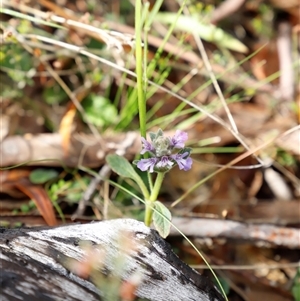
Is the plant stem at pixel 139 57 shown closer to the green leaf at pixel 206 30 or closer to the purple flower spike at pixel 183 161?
the purple flower spike at pixel 183 161

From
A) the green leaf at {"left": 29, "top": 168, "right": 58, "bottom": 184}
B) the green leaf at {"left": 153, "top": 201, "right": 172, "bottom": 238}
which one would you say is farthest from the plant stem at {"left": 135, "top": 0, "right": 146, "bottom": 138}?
the green leaf at {"left": 29, "top": 168, "right": 58, "bottom": 184}

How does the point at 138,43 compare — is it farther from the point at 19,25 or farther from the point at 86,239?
the point at 19,25

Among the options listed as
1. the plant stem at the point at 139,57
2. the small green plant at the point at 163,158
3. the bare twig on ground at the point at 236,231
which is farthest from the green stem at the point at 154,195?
the bare twig on ground at the point at 236,231

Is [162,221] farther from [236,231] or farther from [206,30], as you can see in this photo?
[206,30]

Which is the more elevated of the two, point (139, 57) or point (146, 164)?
point (139, 57)

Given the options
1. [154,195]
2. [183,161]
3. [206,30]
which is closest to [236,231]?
[154,195]

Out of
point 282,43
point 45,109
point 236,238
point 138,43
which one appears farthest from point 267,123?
point 138,43
